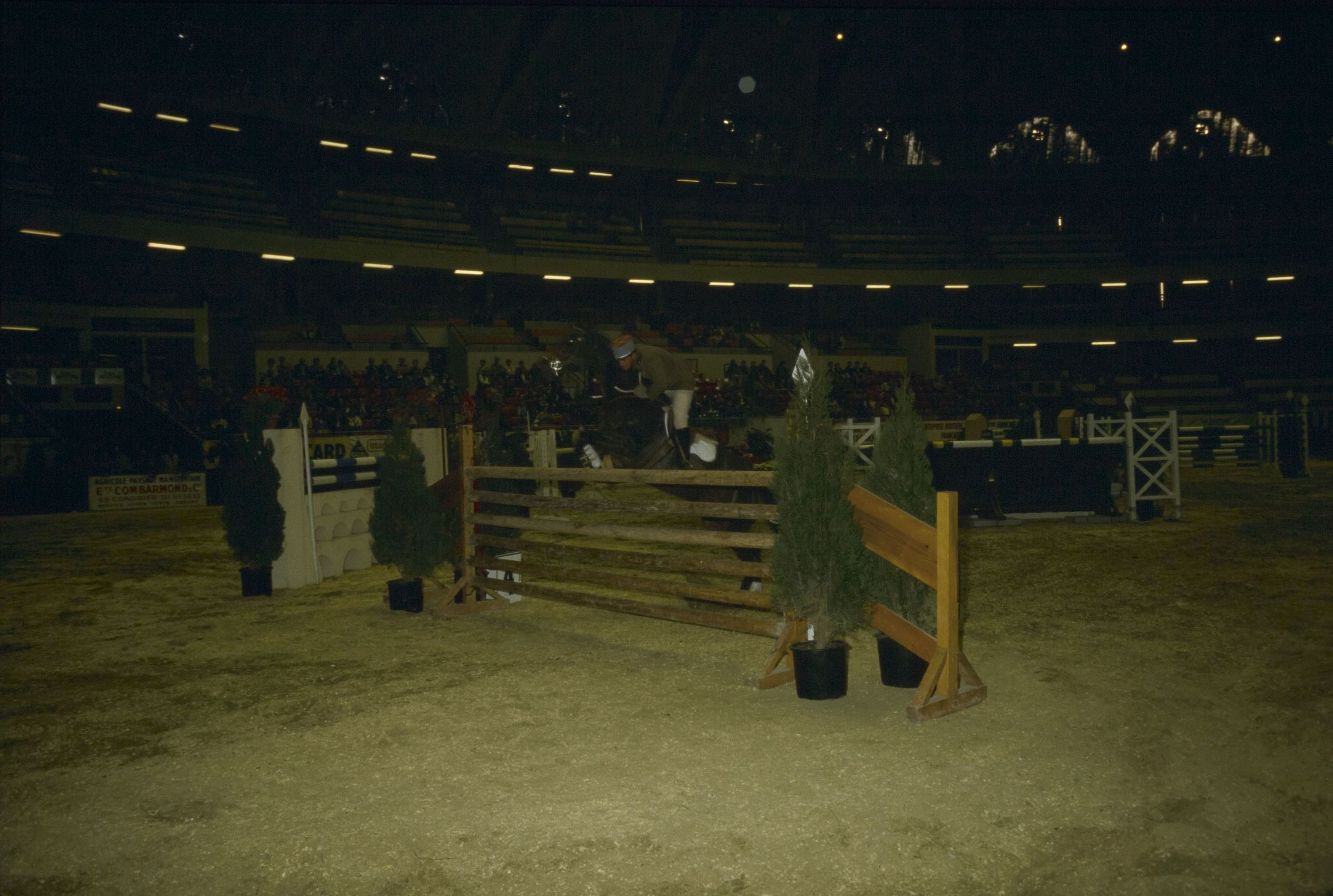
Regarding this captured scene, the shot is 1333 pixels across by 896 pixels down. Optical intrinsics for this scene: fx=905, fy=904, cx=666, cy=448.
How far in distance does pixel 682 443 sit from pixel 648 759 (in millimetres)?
3308

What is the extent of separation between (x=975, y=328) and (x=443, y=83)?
21841 mm

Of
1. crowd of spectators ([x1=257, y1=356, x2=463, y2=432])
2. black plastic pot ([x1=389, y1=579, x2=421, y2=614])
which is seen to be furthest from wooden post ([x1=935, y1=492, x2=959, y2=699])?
crowd of spectators ([x1=257, y1=356, x2=463, y2=432])

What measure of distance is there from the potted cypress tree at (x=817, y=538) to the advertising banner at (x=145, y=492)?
691 inches

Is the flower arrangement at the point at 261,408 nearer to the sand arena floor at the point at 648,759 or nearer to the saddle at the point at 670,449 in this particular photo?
the sand arena floor at the point at 648,759

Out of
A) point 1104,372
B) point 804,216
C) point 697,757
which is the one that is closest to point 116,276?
point 804,216

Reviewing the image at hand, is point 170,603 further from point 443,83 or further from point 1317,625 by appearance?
point 443,83

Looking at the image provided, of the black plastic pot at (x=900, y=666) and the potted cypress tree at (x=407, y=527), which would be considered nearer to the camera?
the black plastic pot at (x=900, y=666)

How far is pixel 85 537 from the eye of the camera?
13.8 metres

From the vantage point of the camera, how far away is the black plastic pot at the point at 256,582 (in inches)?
342

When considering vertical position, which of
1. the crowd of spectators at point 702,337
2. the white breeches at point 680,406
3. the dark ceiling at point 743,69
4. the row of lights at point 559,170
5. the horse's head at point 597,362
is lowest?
the white breeches at point 680,406

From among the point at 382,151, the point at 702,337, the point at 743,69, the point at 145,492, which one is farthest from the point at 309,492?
the point at 743,69

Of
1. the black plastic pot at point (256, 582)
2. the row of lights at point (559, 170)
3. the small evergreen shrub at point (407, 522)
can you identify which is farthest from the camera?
the row of lights at point (559, 170)

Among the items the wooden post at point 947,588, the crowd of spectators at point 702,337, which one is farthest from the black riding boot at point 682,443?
the crowd of spectators at point 702,337

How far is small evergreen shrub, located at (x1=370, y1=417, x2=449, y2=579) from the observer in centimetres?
763
